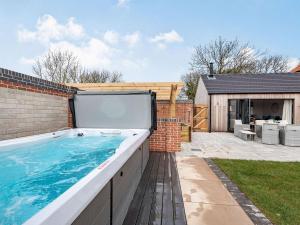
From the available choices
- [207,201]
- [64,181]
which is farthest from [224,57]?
[64,181]

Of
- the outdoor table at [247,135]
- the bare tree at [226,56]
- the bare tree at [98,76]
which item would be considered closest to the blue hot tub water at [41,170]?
the outdoor table at [247,135]

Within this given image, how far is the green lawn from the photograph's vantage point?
284cm

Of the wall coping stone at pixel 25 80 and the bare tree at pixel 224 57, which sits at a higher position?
the bare tree at pixel 224 57

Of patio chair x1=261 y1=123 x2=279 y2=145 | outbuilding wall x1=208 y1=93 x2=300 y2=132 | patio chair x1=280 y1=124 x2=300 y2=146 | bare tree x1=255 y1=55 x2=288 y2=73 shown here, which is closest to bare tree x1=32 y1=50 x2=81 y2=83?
A: outbuilding wall x1=208 y1=93 x2=300 y2=132

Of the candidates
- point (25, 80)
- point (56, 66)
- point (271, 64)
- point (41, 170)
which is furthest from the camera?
point (271, 64)

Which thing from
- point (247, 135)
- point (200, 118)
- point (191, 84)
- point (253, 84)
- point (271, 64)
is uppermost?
point (271, 64)

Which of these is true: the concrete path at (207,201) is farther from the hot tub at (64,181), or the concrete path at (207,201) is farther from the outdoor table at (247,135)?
the outdoor table at (247,135)

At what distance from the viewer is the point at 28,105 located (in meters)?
4.55

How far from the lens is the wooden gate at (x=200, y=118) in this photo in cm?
1345

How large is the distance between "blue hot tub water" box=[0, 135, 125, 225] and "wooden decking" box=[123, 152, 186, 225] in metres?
0.84

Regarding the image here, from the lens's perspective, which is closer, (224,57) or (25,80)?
(25,80)

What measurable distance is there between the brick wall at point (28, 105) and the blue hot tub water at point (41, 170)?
1.80 feet

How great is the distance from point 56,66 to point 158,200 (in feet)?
57.9

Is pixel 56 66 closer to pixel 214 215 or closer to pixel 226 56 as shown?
pixel 226 56
